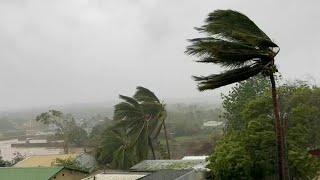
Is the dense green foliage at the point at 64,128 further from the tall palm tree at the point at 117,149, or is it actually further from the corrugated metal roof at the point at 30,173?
the corrugated metal roof at the point at 30,173

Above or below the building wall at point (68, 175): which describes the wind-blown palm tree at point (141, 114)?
above

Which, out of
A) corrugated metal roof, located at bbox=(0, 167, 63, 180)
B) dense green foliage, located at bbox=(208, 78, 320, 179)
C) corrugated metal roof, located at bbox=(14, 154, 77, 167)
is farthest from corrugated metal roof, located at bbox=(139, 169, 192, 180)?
corrugated metal roof, located at bbox=(14, 154, 77, 167)

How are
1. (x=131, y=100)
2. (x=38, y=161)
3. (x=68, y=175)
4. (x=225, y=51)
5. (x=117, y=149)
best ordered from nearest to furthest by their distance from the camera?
(x=225, y=51) < (x=68, y=175) < (x=131, y=100) < (x=117, y=149) < (x=38, y=161)

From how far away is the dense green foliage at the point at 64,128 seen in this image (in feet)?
203

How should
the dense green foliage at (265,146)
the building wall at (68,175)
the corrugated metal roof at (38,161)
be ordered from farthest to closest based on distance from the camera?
the corrugated metal roof at (38,161)
the building wall at (68,175)
the dense green foliage at (265,146)

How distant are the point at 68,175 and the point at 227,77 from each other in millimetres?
17092

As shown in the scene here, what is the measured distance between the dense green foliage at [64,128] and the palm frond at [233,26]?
2048 inches

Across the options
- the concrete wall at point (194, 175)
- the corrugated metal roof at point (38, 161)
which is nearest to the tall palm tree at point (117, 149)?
the corrugated metal roof at point (38, 161)

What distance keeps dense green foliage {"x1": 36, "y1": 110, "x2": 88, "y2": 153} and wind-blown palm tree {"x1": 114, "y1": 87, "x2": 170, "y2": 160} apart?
29361 millimetres

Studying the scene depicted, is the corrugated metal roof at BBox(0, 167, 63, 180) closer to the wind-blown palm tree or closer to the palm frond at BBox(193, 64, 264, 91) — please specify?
the wind-blown palm tree

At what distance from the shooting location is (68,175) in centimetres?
2569

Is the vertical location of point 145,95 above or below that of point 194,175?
above

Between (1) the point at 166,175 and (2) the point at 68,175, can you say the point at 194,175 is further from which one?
(2) the point at 68,175

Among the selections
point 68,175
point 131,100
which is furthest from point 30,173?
point 131,100
